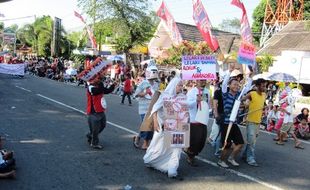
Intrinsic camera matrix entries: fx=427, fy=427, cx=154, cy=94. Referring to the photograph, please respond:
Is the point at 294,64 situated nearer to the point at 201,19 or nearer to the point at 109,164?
the point at 201,19

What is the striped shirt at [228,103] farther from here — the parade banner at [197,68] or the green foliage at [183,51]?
the green foliage at [183,51]

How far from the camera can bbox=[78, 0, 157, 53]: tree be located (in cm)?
3416

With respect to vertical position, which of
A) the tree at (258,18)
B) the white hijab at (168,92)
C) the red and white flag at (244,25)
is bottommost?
the white hijab at (168,92)

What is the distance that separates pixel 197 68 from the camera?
8625 millimetres

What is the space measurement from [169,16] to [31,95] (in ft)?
33.6

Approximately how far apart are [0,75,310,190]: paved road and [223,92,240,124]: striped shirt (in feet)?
3.19

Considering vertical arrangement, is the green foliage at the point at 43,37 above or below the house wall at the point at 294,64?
above

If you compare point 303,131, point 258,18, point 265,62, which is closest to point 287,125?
point 303,131

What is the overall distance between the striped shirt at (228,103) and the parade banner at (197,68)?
66 centimetres

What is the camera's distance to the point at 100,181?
22.1 ft

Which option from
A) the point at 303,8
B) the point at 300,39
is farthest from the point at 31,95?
the point at 303,8

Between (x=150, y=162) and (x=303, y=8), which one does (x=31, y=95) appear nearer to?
(x=150, y=162)

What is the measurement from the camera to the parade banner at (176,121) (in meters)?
6.98

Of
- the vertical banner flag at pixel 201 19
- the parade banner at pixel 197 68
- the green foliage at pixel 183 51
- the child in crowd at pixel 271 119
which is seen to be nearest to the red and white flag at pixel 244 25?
the child in crowd at pixel 271 119
